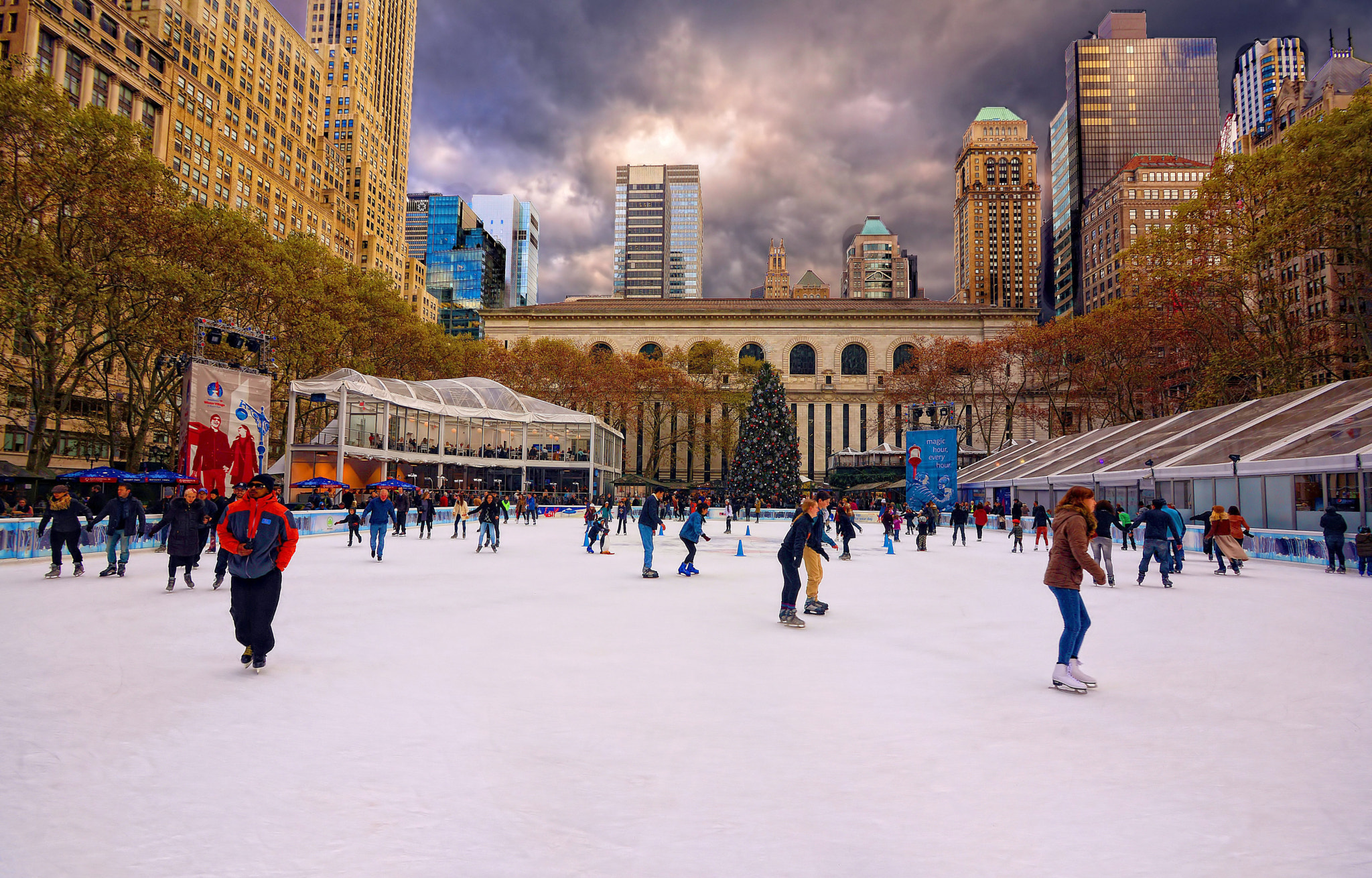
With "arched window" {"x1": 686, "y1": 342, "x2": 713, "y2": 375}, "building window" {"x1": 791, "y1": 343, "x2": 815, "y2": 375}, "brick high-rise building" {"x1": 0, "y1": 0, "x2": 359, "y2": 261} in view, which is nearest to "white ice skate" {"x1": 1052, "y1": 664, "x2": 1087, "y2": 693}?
"brick high-rise building" {"x1": 0, "y1": 0, "x2": 359, "y2": 261}

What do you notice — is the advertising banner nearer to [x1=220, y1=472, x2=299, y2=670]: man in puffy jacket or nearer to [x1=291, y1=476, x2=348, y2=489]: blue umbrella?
[x1=291, y1=476, x2=348, y2=489]: blue umbrella

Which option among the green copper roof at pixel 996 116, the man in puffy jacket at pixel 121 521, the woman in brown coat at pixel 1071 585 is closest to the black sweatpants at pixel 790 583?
the woman in brown coat at pixel 1071 585

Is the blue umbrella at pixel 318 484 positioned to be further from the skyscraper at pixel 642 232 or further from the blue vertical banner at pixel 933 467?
the skyscraper at pixel 642 232

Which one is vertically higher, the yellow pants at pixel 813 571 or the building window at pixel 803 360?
the building window at pixel 803 360

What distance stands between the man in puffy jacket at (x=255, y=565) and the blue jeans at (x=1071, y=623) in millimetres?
6263

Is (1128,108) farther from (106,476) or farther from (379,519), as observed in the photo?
(106,476)

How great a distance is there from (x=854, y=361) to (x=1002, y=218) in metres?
124

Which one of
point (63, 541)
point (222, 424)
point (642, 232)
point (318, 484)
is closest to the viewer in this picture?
point (63, 541)

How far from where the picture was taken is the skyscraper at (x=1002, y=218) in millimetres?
177375

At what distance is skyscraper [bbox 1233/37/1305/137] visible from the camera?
466ft

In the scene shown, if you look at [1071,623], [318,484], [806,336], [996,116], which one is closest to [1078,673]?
[1071,623]

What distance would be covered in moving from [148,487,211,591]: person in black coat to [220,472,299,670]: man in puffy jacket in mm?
6056

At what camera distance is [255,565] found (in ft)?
19.4

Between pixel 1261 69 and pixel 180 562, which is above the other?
pixel 1261 69
